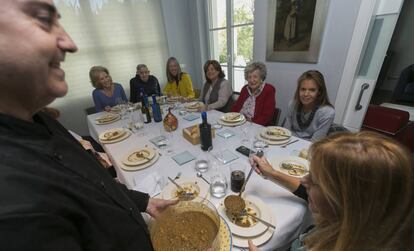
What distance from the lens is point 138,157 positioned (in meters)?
1.28

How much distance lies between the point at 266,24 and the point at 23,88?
2.96 meters

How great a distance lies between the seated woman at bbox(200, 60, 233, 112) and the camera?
2.59m

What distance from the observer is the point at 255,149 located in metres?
1.29

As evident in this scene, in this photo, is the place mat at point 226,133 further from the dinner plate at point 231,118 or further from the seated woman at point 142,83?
the seated woman at point 142,83

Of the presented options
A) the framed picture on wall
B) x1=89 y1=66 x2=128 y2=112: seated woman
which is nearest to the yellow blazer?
x1=89 y1=66 x2=128 y2=112: seated woman

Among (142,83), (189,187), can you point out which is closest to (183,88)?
(142,83)

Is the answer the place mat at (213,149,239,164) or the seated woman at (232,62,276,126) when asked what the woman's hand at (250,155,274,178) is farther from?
the seated woman at (232,62,276,126)

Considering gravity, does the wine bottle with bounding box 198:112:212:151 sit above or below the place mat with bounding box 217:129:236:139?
above

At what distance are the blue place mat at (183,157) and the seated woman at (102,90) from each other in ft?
5.64

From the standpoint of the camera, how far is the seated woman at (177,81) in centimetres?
316

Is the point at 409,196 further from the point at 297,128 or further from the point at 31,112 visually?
the point at 297,128

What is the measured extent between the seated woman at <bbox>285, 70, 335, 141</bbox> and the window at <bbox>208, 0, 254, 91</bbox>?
1.72m

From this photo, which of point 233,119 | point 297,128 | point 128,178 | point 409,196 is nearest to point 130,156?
point 128,178

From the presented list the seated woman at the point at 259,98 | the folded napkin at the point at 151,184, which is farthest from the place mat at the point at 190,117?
the folded napkin at the point at 151,184
